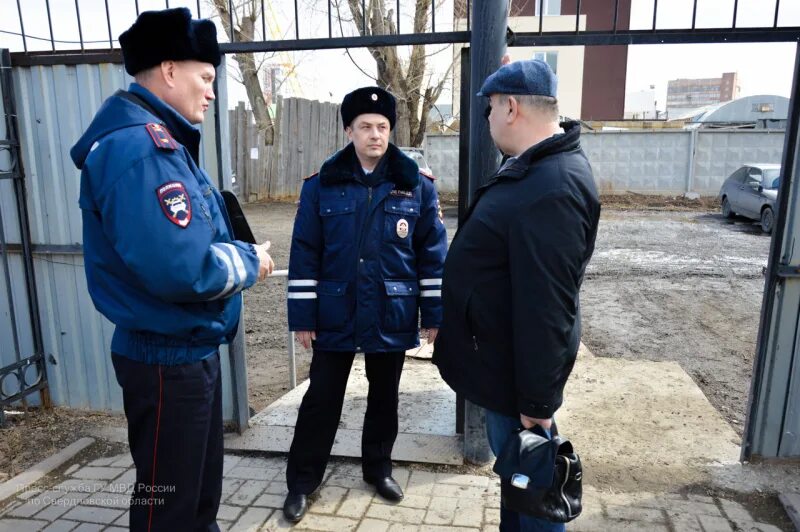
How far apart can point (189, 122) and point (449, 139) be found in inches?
637

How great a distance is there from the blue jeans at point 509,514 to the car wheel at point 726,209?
1445 cm

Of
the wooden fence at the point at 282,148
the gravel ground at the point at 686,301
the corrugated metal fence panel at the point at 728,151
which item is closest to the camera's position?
the gravel ground at the point at 686,301

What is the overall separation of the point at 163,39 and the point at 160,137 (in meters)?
0.33

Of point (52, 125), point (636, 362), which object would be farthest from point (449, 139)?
point (52, 125)

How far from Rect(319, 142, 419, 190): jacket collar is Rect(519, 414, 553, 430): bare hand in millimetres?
1255

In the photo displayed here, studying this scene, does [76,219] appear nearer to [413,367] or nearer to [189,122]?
[189,122]

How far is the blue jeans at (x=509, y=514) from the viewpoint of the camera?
2.06 metres

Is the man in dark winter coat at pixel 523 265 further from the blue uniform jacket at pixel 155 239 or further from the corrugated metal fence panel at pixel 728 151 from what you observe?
the corrugated metal fence panel at pixel 728 151

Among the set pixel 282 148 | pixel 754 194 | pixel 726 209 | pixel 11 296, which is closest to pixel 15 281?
pixel 11 296

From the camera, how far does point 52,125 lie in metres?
3.62

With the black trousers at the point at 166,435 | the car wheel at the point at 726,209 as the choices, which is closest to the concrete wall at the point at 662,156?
the car wheel at the point at 726,209

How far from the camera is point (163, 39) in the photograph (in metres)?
1.84

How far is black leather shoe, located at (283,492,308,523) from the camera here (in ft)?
9.11

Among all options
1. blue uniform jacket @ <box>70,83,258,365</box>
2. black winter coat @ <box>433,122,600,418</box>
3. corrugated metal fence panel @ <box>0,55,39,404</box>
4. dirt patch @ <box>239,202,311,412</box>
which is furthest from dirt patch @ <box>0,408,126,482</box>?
black winter coat @ <box>433,122,600,418</box>
